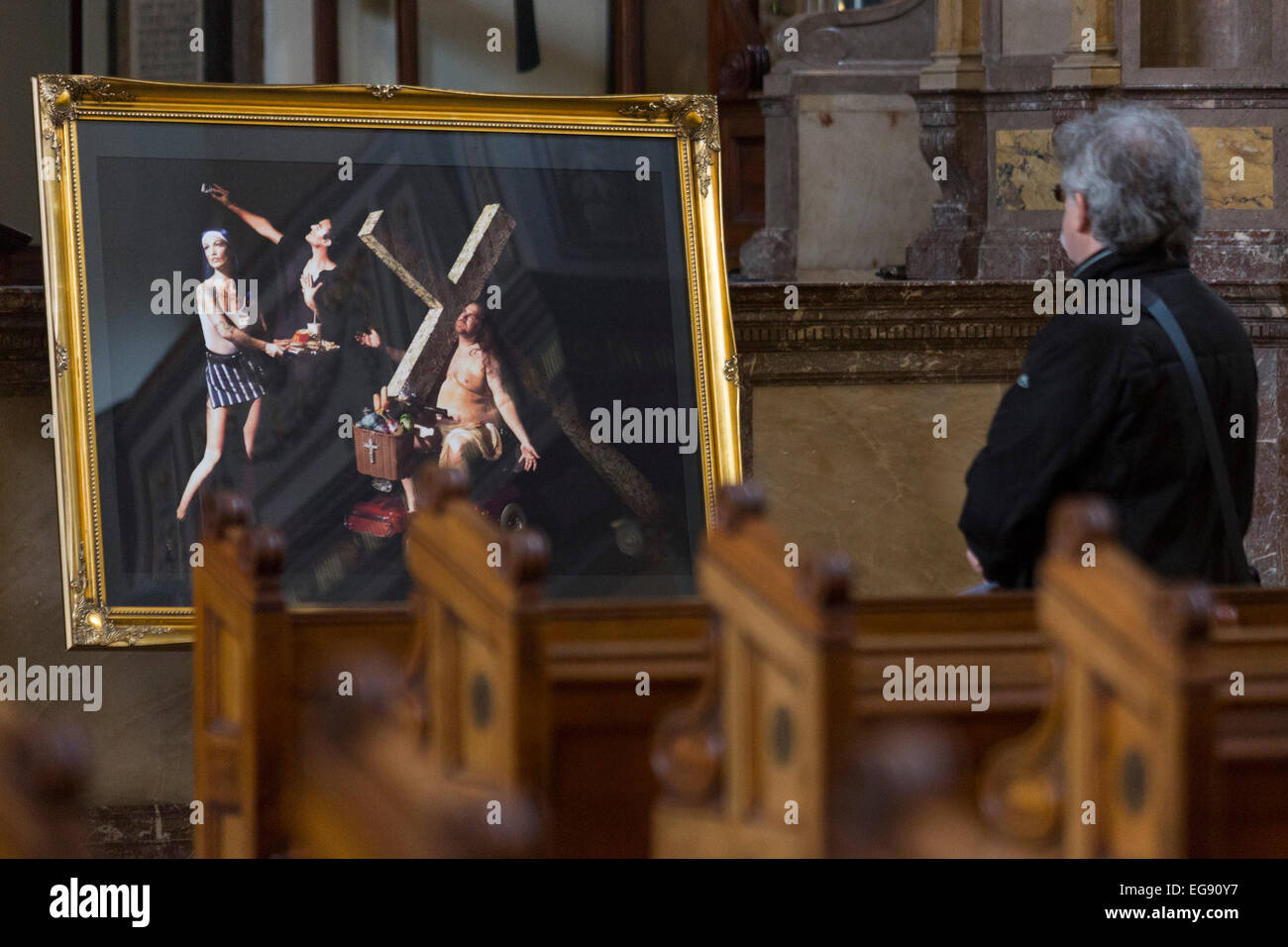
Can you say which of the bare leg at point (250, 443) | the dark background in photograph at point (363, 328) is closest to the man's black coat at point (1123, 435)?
the dark background in photograph at point (363, 328)

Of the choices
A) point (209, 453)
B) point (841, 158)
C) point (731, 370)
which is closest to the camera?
point (209, 453)

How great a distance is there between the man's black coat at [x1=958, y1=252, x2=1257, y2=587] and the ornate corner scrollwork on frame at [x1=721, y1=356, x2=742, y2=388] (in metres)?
1.46

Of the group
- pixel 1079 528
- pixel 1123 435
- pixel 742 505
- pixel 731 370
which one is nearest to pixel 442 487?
pixel 742 505

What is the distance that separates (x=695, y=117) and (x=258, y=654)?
7.17ft

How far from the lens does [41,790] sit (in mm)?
2143

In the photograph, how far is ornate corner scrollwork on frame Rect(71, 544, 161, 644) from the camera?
3.88m

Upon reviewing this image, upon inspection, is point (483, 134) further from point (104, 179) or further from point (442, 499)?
point (442, 499)

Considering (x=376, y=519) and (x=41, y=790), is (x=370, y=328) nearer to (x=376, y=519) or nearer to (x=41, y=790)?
(x=376, y=519)

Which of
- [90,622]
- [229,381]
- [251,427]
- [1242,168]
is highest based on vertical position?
[1242,168]

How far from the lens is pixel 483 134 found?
427 centimetres

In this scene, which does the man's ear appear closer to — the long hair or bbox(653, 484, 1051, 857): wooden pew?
bbox(653, 484, 1051, 857): wooden pew

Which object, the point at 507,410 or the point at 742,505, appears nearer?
the point at 742,505

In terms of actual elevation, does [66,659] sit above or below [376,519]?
below
